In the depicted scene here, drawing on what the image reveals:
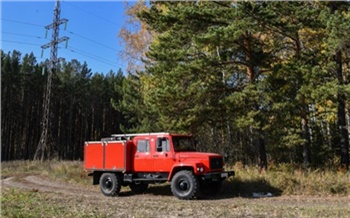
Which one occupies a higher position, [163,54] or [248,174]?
[163,54]

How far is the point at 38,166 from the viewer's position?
28.0 meters

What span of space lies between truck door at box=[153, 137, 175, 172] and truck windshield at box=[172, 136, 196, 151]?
0.28 meters

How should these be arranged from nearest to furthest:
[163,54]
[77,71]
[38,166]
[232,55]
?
1. [163,54]
2. [232,55]
3. [38,166]
4. [77,71]

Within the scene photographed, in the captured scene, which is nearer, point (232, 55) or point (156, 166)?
point (156, 166)

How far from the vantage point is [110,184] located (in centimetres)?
1553

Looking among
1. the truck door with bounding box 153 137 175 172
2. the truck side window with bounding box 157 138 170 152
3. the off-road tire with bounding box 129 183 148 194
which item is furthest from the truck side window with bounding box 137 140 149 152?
the off-road tire with bounding box 129 183 148 194

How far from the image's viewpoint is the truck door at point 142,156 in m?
14.6

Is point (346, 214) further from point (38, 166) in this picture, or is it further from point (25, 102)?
point (25, 102)

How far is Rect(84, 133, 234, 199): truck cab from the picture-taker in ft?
44.0

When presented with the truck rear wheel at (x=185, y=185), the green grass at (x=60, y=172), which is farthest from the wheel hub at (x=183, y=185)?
the green grass at (x=60, y=172)

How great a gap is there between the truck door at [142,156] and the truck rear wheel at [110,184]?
Answer: 1.01 metres

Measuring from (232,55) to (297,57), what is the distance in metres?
3.23

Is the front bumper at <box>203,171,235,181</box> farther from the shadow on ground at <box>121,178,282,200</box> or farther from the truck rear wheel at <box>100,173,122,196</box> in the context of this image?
the truck rear wheel at <box>100,173,122,196</box>

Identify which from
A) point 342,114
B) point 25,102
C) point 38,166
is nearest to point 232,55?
point 342,114
